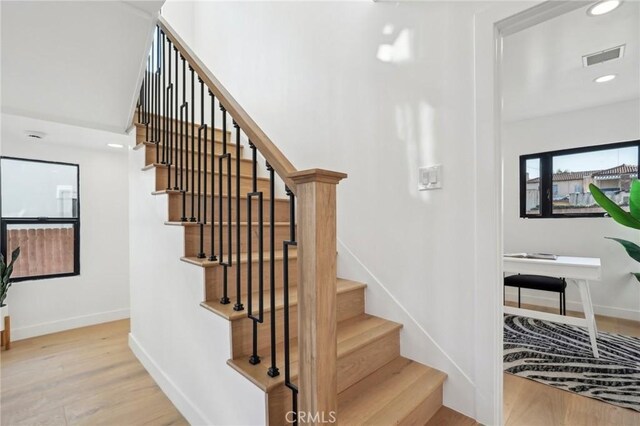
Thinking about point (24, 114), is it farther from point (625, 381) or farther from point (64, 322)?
point (625, 381)

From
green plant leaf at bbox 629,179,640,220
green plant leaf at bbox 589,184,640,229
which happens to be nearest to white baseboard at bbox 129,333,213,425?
green plant leaf at bbox 589,184,640,229

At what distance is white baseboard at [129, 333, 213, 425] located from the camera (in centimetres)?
173

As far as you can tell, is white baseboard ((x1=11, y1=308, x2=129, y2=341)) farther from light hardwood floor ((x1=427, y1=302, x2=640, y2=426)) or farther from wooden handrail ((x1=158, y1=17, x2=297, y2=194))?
light hardwood floor ((x1=427, y1=302, x2=640, y2=426))

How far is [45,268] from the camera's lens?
3.31 meters

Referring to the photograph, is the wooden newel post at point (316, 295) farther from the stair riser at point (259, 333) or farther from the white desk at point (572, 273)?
the white desk at point (572, 273)

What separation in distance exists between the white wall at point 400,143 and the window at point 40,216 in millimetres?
2600

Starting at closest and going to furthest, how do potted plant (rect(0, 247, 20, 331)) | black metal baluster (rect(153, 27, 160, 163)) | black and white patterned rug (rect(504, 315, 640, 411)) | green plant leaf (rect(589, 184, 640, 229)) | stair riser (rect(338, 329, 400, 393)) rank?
stair riser (rect(338, 329, 400, 393)) < green plant leaf (rect(589, 184, 640, 229)) < black and white patterned rug (rect(504, 315, 640, 411)) < black metal baluster (rect(153, 27, 160, 163)) < potted plant (rect(0, 247, 20, 331))

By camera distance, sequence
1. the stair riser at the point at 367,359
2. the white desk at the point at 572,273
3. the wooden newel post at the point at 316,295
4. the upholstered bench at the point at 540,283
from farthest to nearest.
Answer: the upholstered bench at the point at 540,283, the white desk at the point at 572,273, the stair riser at the point at 367,359, the wooden newel post at the point at 316,295

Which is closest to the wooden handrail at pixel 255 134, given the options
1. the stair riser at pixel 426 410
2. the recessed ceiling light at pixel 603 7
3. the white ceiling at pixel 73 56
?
the white ceiling at pixel 73 56

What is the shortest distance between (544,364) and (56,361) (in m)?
3.94

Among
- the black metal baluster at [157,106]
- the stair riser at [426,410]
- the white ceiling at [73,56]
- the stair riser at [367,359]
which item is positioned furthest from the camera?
the black metal baluster at [157,106]

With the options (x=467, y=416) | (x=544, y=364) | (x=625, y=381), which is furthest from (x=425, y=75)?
(x=625, y=381)

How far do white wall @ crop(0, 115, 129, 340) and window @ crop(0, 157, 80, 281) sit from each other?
76 mm

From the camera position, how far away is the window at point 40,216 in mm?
3109
